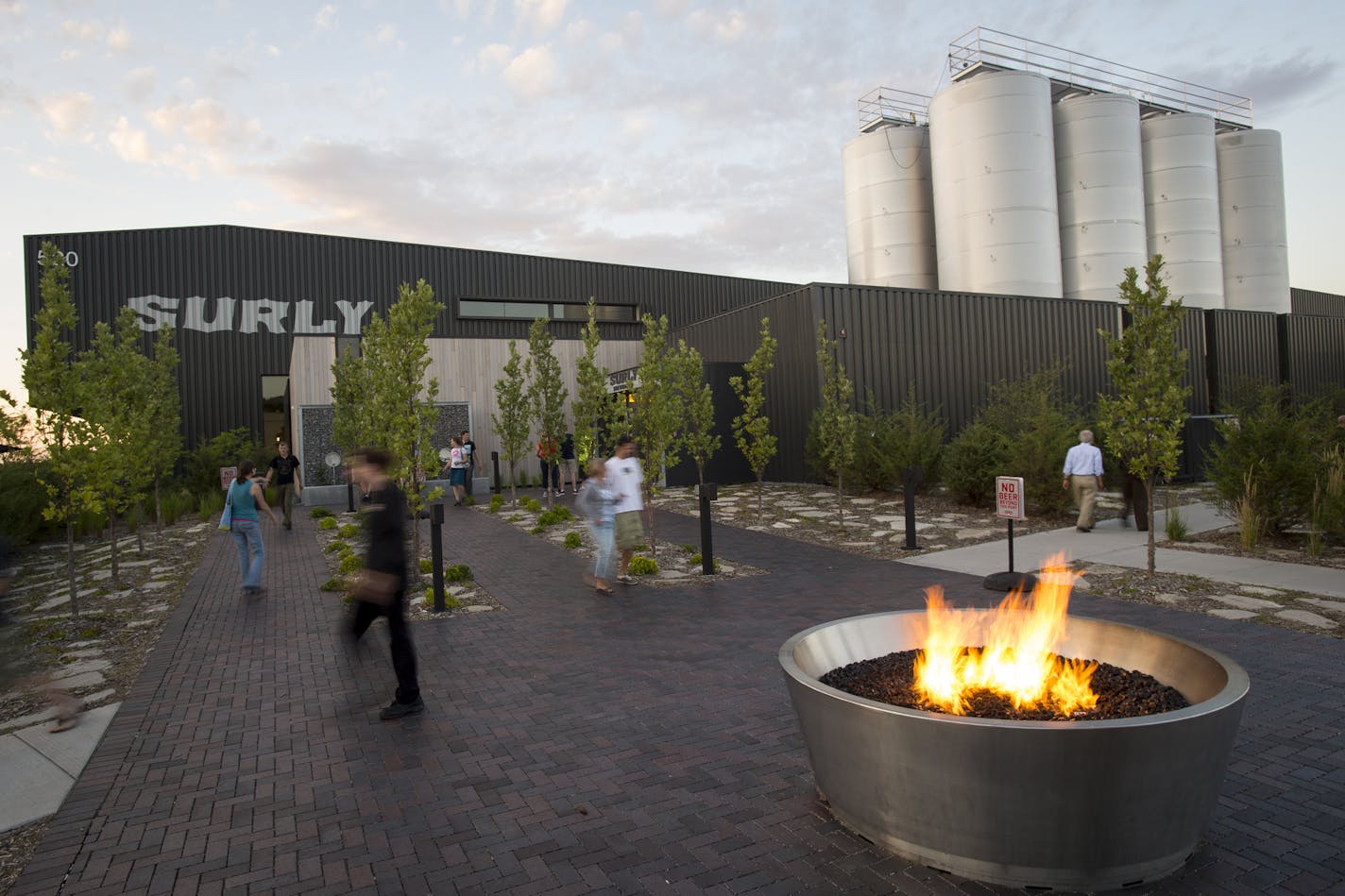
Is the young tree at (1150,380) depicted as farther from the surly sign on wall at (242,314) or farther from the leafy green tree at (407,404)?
the surly sign on wall at (242,314)

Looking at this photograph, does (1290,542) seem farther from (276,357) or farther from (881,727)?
(276,357)

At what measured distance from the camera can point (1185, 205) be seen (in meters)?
29.8

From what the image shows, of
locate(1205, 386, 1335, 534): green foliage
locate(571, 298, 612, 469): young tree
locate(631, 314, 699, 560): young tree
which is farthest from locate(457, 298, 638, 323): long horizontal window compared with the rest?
locate(1205, 386, 1335, 534): green foliage

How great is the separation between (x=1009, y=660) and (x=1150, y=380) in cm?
606

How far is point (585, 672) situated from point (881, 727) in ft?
10.9

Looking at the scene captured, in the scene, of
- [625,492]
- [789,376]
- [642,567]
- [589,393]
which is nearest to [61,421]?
[625,492]

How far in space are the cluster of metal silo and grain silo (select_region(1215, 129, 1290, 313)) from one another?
0.16ft

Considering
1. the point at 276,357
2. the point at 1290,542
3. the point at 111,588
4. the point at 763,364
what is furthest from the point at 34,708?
the point at 276,357

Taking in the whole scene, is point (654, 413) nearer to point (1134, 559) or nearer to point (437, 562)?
point (437, 562)

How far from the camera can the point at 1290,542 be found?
10.4 m

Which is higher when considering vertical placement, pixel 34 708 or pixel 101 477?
pixel 101 477

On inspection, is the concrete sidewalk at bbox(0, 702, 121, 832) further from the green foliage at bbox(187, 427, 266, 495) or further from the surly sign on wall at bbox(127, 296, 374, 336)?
the surly sign on wall at bbox(127, 296, 374, 336)

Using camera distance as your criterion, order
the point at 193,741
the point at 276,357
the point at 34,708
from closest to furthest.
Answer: the point at 193,741 < the point at 34,708 < the point at 276,357

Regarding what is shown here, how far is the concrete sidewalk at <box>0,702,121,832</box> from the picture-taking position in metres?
4.05
